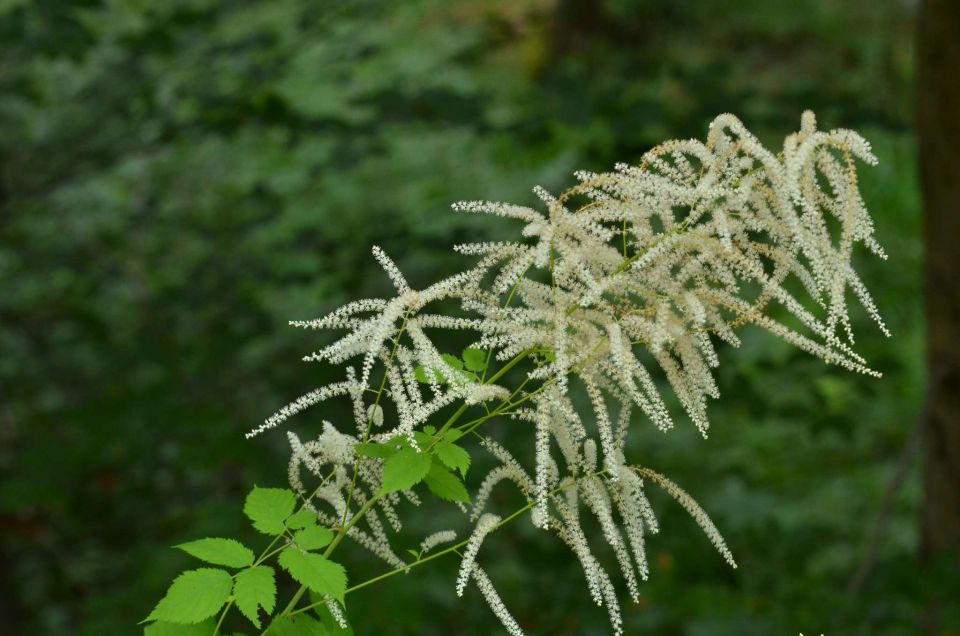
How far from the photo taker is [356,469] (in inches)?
65.9

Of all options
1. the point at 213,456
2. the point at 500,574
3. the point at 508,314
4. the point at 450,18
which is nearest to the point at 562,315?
the point at 508,314

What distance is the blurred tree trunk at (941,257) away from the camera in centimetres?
493

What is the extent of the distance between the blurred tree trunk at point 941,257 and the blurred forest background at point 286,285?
0.30 meters

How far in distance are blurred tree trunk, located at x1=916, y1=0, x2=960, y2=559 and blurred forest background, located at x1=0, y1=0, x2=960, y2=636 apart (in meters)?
0.30

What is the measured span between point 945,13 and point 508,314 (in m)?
4.13

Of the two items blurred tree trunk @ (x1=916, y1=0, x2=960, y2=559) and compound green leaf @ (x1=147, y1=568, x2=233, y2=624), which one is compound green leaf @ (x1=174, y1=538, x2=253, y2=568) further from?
blurred tree trunk @ (x1=916, y1=0, x2=960, y2=559)

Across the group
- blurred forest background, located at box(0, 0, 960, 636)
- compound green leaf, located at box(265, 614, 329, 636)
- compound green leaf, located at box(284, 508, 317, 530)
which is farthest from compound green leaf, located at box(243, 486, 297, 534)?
blurred forest background, located at box(0, 0, 960, 636)

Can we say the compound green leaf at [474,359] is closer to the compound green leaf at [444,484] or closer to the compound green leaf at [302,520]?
the compound green leaf at [444,484]

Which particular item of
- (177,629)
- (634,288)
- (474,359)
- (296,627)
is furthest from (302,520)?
(634,288)

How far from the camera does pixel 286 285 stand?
5949 millimetres

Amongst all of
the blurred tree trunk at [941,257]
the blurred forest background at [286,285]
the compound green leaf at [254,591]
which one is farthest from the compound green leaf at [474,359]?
the blurred tree trunk at [941,257]

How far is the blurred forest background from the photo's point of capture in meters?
4.72

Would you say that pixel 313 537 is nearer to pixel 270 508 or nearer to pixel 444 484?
pixel 270 508

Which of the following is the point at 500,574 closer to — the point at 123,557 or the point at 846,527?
the point at 123,557
